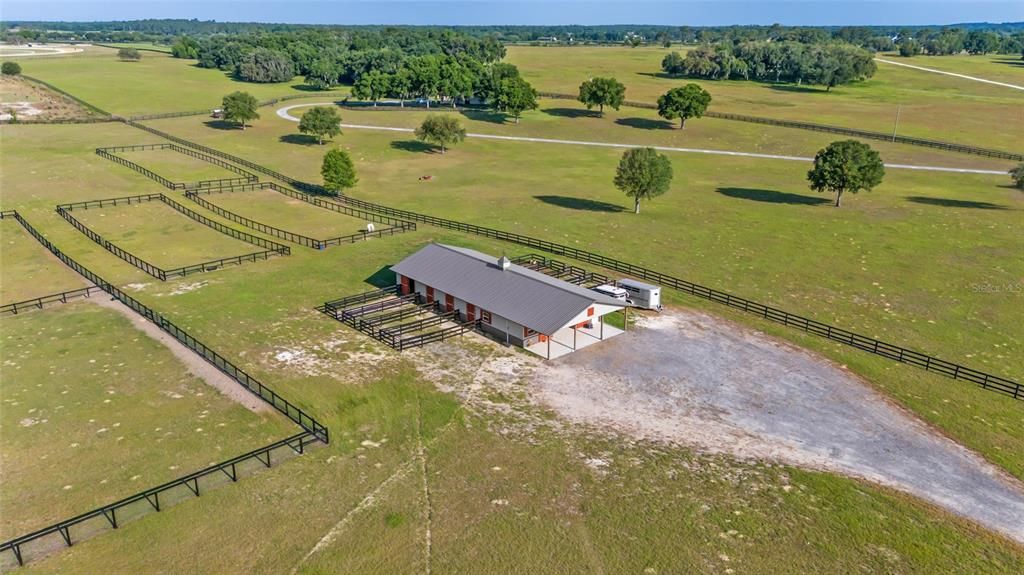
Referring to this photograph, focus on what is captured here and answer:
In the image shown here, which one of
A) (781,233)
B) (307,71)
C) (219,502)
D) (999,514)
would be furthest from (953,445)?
(307,71)

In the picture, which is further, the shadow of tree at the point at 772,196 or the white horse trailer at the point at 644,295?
the shadow of tree at the point at 772,196

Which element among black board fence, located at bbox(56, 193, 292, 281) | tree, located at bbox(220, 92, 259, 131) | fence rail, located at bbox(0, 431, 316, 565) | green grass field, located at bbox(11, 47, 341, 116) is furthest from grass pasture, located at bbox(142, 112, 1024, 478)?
green grass field, located at bbox(11, 47, 341, 116)

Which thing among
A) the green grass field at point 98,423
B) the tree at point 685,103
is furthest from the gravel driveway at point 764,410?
the tree at point 685,103

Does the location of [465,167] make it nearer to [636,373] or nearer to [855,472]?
[636,373]

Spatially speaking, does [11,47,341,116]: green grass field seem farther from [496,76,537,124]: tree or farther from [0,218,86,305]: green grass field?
[0,218,86,305]: green grass field

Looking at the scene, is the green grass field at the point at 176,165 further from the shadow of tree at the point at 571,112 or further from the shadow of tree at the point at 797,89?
the shadow of tree at the point at 797,89

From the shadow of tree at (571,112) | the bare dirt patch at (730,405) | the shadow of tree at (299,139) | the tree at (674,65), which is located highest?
the tree at (674,65)

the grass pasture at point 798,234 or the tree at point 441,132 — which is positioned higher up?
the tree at point 441,132
